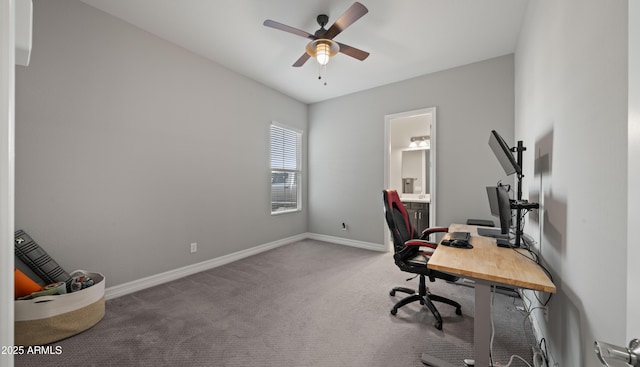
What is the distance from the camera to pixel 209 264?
10.8 feet

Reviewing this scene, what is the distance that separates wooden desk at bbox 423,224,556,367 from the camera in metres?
1.15

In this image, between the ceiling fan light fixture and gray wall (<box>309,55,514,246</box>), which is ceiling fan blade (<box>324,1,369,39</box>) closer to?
the ceiling fan light fixture

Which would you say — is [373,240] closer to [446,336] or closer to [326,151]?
[326,151]

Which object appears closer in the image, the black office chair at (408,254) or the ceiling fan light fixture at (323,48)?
the black office chair at (408,254)

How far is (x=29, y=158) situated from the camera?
6.53 feet

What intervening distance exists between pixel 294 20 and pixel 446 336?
3235mm

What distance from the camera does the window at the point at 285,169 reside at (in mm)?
4395

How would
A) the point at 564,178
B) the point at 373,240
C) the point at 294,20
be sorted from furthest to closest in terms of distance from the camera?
the point at 373,240 → the point at 294,20 → the point at 564,178

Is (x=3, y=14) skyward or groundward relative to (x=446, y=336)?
skyward

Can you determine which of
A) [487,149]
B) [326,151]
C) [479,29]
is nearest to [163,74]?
[326,151]

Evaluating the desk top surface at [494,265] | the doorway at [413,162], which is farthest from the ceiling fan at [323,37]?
the doorway at [413,162]

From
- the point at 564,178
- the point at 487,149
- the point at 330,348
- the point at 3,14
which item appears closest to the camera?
the point at 3,14

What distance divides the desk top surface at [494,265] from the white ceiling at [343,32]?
7.42ft

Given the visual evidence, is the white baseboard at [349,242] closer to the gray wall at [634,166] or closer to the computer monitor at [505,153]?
the computer monitor at [505,153]
